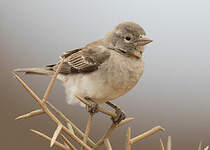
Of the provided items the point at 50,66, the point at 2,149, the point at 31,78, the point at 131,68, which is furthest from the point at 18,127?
the point at 131,68

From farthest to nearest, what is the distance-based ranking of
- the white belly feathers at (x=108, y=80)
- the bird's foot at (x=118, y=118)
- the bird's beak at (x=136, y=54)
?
1. the bird's beak at (x=136, y=54)
2. the white belly feathers at (x=108, y=80)
3. the bird's foot at (x=118, y=118)

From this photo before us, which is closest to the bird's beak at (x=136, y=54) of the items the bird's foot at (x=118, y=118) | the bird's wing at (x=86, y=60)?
the bird's wing at (x=86, y=60)

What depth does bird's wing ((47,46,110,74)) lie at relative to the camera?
1318mm

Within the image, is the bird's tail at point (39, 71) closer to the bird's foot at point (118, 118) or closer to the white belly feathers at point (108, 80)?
the white belly feathers at point (108, 80)

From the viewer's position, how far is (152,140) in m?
1.81

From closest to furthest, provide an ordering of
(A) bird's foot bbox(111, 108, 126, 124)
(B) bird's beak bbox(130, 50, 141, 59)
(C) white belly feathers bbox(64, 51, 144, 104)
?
(A) bird's foot bbox(111, 108, 126, 124) → (C) white belly feathers bbox(64, 51, 144, 104) → (B) bird's beak bbox(130, 50, 141, 59)

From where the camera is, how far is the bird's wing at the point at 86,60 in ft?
4.33

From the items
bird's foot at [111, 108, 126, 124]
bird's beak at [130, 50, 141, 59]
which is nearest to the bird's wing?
bird's beak at [130, 50, 141, 59]

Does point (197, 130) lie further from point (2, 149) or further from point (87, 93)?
point (2, 149)

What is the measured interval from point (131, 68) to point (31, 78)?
0.83 m

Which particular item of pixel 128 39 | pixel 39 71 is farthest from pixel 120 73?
pixel 39 71

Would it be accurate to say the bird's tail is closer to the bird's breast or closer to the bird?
the bird

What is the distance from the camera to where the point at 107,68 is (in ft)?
4.19

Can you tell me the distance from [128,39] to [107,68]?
0.50ft
